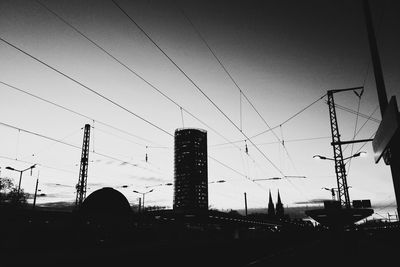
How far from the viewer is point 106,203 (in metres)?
30.7

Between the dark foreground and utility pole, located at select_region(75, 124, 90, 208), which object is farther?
utility pole, located at select_region(75, 124, 90, 208)

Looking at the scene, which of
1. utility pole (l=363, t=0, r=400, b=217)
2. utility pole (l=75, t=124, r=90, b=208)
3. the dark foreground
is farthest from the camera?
utility pole (l=75, t=124, r=90, b=208)

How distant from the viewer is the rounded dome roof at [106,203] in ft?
99.8

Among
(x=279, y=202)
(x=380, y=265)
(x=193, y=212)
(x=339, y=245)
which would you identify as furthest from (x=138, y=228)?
(x=279, y=202)

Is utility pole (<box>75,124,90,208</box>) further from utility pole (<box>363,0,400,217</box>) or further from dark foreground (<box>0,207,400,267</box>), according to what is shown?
utility pole (<box>363,0,400,217</box>)

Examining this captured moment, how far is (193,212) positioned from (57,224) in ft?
57.3

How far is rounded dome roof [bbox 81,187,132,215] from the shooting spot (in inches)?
1197

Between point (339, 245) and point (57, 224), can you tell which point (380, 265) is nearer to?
point (339, 245)

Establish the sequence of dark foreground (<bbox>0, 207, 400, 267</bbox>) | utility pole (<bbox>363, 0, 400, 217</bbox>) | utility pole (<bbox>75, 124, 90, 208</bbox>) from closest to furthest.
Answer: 1. utility pole (<bbox>363, 0, 400, 217</bbox>)
2. dark foreground (<bbox>0, 207, 400, 267</bbox>)
3. utility pole (<bbox>75, 124, 90, 208</bbox>)

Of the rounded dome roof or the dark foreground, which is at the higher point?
the rounded dome roof

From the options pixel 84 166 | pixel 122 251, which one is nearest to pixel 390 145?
pixel 122 251

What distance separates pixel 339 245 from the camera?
22391 millimetres

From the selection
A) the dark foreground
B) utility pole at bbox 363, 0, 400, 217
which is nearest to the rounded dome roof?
the dark foreground

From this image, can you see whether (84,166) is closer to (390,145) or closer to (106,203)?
(106,203)
